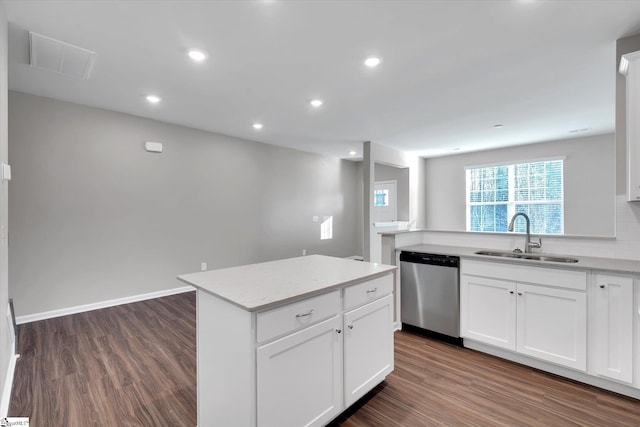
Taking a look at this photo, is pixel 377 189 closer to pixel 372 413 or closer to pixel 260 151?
pixel 260 151

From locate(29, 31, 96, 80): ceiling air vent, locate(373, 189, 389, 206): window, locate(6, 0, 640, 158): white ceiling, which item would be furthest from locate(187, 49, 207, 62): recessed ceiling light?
locate(373, 189, 389, 206): window

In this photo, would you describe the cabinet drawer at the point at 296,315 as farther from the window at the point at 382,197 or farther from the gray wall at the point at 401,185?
the window at the point at 382,197

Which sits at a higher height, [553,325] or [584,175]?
[584,175]

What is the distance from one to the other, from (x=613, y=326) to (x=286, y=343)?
234 cm

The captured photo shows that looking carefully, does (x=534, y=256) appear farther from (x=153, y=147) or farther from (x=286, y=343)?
(x=153, y=147)

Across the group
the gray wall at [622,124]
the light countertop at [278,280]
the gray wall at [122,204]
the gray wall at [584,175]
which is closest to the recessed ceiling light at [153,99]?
the gray wall at [122,204]

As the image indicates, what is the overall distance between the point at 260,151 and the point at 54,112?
2988mm

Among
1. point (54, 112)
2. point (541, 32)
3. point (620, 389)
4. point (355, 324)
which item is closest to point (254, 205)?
point (54, 112)

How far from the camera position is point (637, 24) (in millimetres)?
2047

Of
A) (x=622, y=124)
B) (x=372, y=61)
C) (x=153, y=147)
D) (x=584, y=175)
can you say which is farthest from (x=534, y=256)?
(x=153, y=147)

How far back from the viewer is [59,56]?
2469 millimetres

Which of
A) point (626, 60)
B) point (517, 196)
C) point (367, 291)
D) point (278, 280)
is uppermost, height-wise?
point (626, 60)

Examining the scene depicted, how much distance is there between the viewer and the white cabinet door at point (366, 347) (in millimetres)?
1737

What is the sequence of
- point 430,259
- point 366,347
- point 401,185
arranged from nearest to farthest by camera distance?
point 366,347 < point 430,259 < point 401,185
